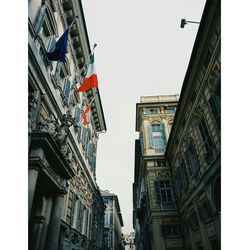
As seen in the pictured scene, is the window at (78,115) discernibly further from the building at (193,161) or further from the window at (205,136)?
the window at (205,136)

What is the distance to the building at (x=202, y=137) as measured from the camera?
10320 millimetres

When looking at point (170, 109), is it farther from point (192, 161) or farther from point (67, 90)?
point (67, 90)

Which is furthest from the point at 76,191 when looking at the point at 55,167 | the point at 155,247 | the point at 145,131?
the point at 145,131

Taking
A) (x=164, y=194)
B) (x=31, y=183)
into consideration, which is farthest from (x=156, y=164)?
(x=31, y=183)

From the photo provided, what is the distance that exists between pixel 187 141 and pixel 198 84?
4801 mm

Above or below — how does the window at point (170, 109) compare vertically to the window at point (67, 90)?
above

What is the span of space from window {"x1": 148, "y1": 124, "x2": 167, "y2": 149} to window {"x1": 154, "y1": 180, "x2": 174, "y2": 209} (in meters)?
4.69

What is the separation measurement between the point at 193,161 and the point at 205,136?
123 inches

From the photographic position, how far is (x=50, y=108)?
1043 cm

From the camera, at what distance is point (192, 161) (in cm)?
1471

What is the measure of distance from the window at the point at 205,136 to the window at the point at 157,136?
12.3 meters

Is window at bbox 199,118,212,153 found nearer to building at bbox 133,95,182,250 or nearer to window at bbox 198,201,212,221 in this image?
window at bbox 198,201,212,221

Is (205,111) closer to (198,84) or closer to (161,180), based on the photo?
(198,84)

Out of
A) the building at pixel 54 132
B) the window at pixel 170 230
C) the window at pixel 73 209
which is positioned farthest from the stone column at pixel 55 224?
the window at pixel 170 230
